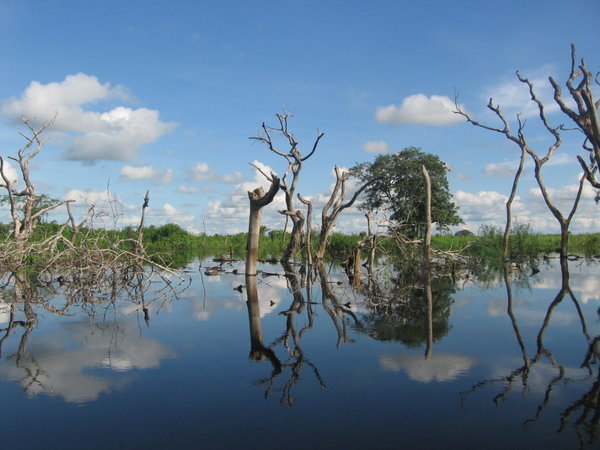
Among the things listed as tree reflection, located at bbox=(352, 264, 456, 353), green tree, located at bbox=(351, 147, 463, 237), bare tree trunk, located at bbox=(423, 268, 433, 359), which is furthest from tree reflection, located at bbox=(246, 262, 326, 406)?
green tree, located at bbox=(351, 147, 463, 237)

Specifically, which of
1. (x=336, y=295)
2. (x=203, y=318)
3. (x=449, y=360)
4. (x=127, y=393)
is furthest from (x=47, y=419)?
(x=336, y=295)

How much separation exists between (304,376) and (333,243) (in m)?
22.7

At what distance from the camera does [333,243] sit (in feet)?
91.1

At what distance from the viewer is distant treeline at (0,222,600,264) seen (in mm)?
24125

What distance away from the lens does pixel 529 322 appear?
8.02 meters

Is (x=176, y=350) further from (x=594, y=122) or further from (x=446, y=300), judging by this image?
(x=594, y=122)

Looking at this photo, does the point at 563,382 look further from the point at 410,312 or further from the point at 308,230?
the point at 308,230

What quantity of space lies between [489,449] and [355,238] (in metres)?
24.4

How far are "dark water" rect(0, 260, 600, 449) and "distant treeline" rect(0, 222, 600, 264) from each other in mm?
7051

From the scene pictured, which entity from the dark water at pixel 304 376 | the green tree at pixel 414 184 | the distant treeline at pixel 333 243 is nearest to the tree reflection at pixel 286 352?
the dark water at pixel 304 376

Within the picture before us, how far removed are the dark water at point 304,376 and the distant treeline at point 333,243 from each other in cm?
705

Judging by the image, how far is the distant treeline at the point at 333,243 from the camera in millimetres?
24125

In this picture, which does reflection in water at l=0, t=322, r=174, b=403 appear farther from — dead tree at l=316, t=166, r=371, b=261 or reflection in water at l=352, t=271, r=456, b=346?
dead tree at l=316, t=166, r=371, b=261

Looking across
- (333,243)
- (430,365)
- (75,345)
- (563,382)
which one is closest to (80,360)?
(75,345)
